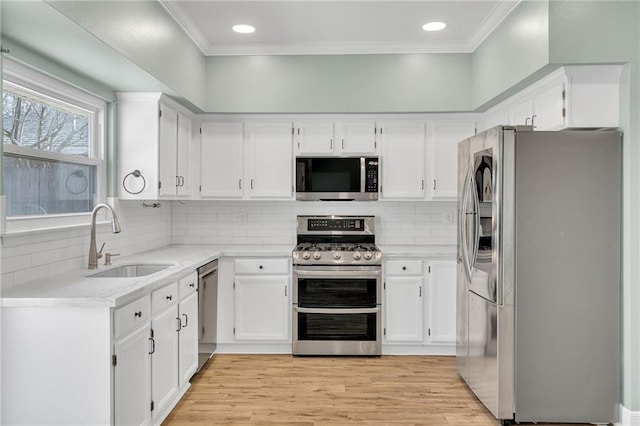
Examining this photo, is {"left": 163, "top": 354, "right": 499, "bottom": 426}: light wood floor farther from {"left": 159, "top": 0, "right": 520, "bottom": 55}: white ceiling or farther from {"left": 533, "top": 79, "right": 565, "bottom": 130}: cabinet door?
{"left": 159, "top": 0, "right": 520, "bottom": 55}: white ceiling

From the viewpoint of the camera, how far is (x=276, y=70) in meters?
4.11

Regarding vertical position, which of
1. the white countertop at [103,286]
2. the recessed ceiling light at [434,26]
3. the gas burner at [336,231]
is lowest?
the white countertop at [103,286]

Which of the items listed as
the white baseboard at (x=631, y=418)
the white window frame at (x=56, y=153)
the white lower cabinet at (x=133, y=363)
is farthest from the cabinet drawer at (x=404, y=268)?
the white window frame at (x=56, y=153)

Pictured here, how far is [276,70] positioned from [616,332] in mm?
3280

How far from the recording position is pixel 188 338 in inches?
125

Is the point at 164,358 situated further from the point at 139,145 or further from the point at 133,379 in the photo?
the point at 139,145

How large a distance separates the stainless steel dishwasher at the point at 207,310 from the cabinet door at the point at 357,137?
1587 millimetres

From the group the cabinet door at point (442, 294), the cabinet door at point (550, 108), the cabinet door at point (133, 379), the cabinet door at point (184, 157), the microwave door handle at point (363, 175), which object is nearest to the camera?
the cabinet door at point (133, 379)

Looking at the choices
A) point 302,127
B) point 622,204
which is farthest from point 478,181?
point 302,127

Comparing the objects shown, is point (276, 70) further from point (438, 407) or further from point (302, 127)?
point (438, 407)

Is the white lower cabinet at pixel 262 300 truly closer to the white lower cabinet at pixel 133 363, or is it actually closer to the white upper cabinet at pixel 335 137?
the white upper cabinet at pixel 335 137

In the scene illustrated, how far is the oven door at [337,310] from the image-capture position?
154 inches

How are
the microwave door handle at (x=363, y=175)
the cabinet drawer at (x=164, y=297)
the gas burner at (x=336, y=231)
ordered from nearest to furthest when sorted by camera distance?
the cabinet drawer at (x=164, y=297), the microwave door handle at (x=363, y=175), the gas burner at (x=336, y=231)

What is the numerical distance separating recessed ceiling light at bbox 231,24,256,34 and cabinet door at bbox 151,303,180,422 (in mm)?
2186
